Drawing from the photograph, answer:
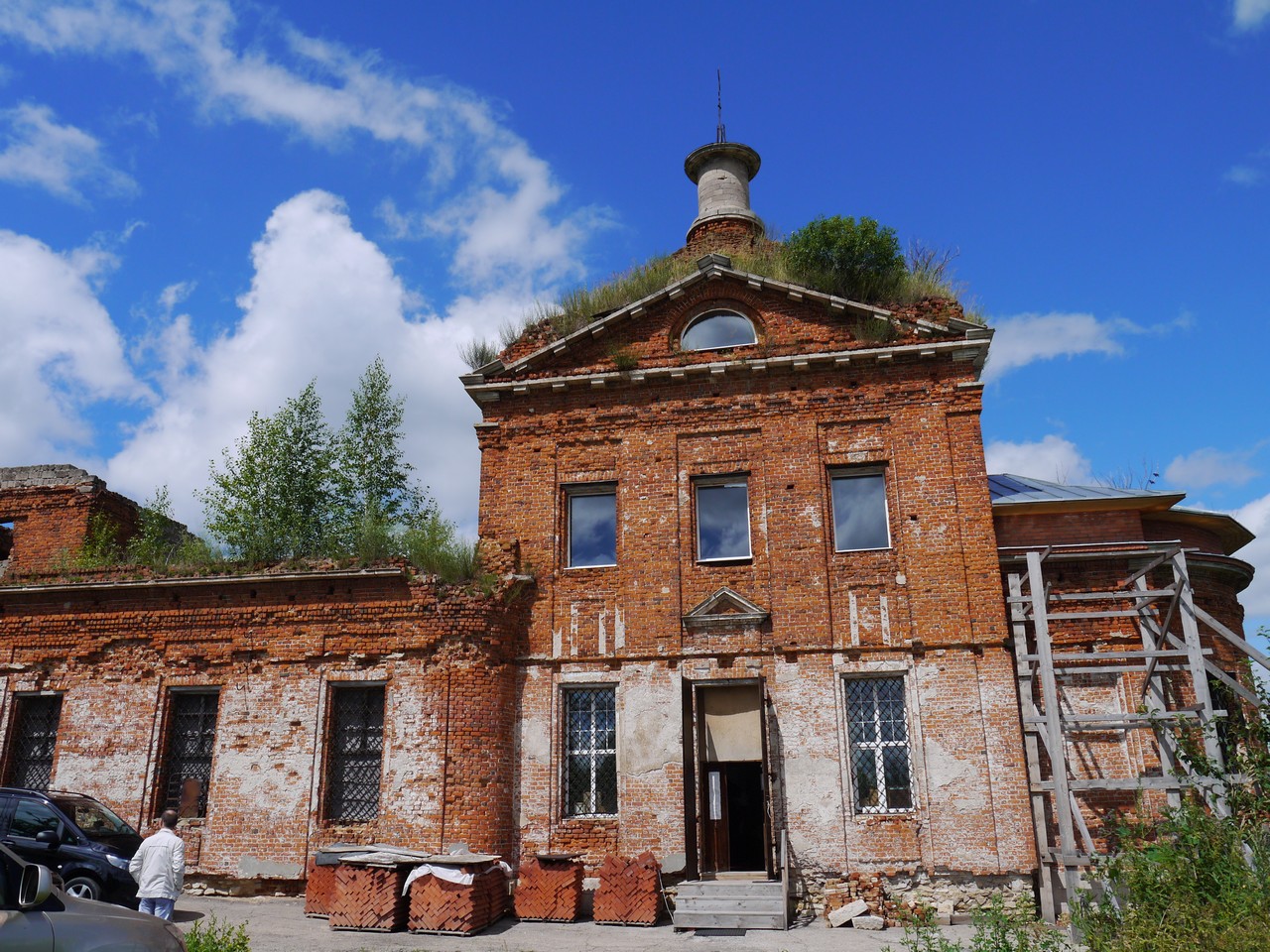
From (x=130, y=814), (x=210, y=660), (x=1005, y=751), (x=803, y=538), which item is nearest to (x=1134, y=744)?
(x=1005, y=751)

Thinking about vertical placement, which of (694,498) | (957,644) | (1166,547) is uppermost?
(694,498)

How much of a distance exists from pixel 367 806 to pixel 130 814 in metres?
3.85

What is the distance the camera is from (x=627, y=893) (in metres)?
13.2

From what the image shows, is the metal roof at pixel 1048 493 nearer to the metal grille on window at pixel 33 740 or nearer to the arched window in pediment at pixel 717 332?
the arched window in pediment at pixel 717 332

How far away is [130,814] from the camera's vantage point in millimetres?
15047

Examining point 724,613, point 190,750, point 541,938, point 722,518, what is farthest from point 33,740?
point 722,518

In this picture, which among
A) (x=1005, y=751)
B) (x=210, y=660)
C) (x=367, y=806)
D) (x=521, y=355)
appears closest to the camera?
(x=1005, y=751)

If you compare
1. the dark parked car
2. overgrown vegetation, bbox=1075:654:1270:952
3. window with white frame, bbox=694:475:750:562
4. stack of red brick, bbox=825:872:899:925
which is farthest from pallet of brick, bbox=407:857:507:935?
overgrown vegetation, bbox=1075:654:1270:952

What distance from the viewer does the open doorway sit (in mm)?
14398

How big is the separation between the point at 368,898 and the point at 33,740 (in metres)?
7.47

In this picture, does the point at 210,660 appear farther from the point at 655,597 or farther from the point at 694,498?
the point at 694,498

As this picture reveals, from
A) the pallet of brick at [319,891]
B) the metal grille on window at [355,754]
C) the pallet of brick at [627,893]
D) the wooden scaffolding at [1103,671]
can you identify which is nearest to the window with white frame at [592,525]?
the metal grille on window at [355,754]

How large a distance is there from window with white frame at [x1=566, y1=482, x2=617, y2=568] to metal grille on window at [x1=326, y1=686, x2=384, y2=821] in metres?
3.88

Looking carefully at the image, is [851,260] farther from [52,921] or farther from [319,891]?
[52,921]
